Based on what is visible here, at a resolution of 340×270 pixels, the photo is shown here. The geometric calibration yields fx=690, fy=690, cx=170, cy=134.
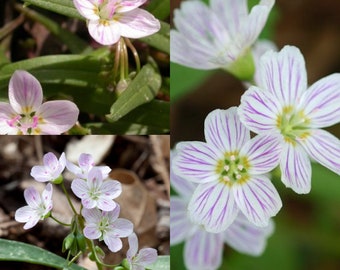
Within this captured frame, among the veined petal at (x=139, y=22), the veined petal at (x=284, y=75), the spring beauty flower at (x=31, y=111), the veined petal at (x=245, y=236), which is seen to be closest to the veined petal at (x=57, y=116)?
the spring beauty flower at (x=31, y=111)

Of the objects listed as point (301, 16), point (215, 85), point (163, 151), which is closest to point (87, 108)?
point (163, 151)

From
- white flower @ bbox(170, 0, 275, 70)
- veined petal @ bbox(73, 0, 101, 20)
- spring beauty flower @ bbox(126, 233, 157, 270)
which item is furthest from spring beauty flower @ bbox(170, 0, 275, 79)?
spring beauty flower @ bbox(126, 233, 157, 270)

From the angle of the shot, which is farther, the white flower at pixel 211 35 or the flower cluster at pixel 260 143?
the white flower at pixel 211 35

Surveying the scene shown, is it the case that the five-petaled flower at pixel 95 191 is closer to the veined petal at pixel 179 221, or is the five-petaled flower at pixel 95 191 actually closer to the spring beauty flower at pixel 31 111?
the spring beauty flower at pixel 31 111

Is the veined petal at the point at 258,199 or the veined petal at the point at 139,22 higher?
the veined petal at the point at 139,22

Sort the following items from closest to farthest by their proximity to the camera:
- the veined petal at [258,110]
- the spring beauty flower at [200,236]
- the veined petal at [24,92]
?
1. the veined petal at [258,110]
2. the veined petal at [24,92]
3. the spring beauty flower at [200,236]

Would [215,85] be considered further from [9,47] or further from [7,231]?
[7,231]

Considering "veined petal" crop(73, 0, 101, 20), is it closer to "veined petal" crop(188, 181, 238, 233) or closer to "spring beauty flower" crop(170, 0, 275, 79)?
"spring beauty flower" crop(170, 0, 275, 79)
